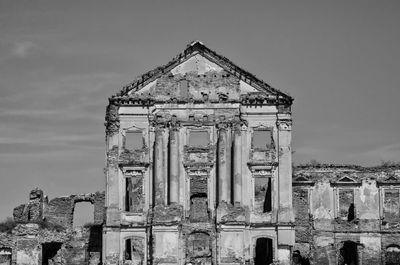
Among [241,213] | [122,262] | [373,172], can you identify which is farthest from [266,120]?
[122,262]

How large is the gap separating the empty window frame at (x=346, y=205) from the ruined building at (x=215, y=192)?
5cm

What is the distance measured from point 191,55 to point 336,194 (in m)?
8.76

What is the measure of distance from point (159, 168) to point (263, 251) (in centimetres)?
622

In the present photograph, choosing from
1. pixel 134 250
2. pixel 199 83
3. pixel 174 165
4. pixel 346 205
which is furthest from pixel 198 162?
pixel 346 205

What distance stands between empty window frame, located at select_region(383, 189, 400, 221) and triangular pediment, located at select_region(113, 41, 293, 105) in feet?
21.7

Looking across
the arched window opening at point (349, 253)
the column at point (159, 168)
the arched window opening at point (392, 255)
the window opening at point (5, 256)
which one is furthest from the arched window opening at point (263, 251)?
the window opening at point (5, 256)

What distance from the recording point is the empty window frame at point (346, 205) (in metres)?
31.7

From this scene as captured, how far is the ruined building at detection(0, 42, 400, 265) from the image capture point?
92.1 feet

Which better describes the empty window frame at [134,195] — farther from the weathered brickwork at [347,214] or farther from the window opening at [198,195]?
the weathered brickwork at [347,214]

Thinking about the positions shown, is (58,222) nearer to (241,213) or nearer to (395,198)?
(241,213)

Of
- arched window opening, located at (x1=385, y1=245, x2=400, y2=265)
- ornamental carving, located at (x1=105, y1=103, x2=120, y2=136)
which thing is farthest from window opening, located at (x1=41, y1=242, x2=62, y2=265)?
arched window opening, located at (x1=385, y1=245, x2=400, y2=265)

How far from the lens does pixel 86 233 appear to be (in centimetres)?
3183

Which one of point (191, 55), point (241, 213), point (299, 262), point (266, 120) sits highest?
point (191, 55)

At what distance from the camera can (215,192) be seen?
2845 cm
